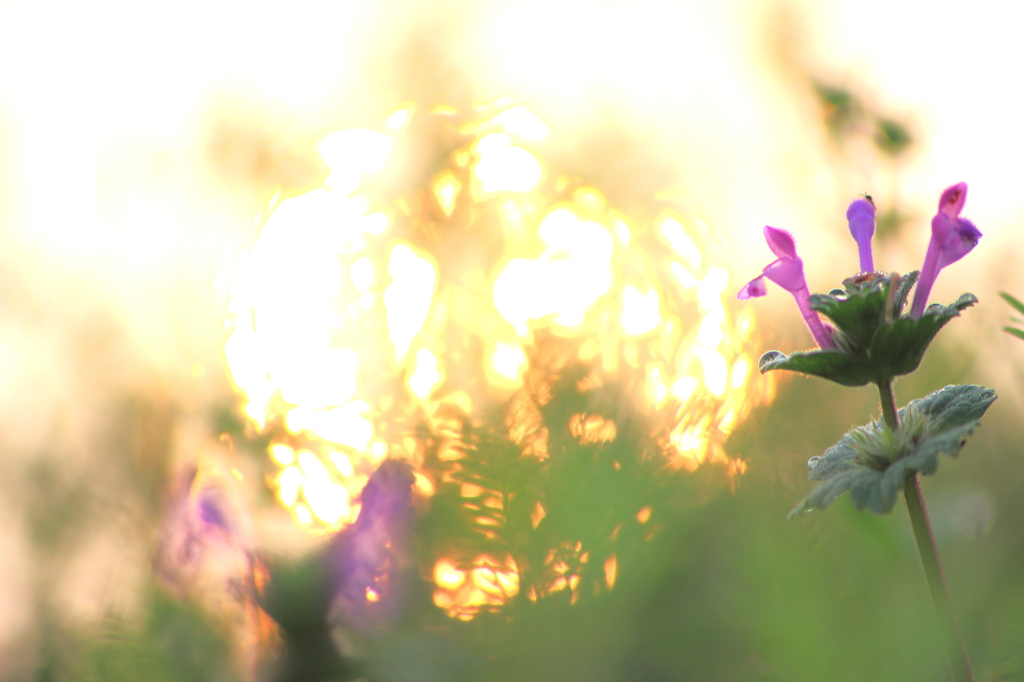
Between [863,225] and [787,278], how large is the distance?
4 cm

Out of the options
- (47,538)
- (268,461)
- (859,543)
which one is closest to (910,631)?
(859,543)

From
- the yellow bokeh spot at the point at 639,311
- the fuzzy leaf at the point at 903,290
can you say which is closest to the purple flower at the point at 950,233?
the fuzzy leaf at the point at 903,290

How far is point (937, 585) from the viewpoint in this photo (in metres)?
0.11

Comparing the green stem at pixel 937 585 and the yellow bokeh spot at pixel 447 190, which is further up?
the green stem at pixel 937 585

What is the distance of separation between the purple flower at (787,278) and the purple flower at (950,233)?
0.02 metres

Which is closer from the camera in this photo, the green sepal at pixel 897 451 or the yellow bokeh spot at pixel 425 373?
the green sepal at pixel 897 451

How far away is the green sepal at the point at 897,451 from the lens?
0.40 feet

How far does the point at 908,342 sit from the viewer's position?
13 cm

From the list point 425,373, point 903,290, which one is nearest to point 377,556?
point 425,373

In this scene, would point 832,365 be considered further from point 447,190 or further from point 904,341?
point 447,190

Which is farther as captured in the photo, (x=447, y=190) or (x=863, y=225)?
(x=447, y=190)

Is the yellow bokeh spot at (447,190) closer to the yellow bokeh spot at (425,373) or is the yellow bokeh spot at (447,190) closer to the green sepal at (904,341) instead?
the yellow bokeh spot at (425,373)

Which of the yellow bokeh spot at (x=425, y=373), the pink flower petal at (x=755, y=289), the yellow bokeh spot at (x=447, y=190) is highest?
the pink flower petal at (x=755, y=289)

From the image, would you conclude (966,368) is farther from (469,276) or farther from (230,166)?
(230,166)
